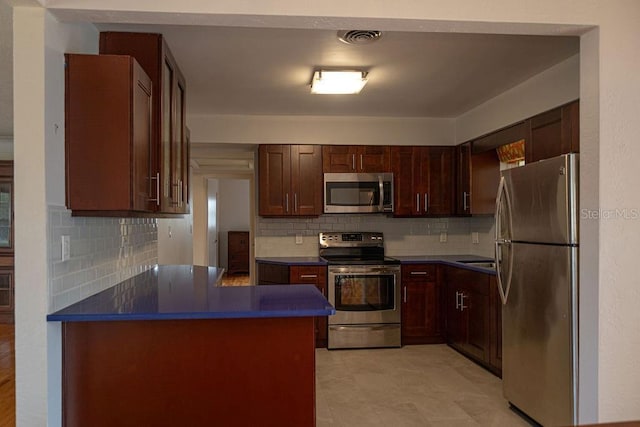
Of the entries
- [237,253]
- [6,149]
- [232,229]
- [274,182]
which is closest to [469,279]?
[274,182]

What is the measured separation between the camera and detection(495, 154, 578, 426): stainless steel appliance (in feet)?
7.99

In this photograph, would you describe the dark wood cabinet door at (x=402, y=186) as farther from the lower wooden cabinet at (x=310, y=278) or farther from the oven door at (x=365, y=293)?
the lower wooden cabinet at (x=310, y=278)

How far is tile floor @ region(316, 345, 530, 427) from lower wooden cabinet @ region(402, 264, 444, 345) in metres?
0.21

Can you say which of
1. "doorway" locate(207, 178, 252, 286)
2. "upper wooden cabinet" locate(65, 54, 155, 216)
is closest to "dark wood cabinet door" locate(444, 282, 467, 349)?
"upper wooden cabinet" locate(65, 54, 155, 216)

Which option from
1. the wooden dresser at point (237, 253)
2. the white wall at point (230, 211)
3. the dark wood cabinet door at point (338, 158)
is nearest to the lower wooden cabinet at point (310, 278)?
the dark wood cabinet door at point (338, 158)

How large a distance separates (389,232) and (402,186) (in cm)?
60

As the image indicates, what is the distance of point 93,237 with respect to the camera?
7.80 feet

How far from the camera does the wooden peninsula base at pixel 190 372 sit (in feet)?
6.57

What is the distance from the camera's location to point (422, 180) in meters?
4.91

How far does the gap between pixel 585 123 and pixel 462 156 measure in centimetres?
260

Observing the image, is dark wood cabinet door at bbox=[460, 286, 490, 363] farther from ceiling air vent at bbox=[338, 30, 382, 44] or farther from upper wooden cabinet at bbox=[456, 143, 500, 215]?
ceiling air vent at bbox=[338, 30, 382, 44]

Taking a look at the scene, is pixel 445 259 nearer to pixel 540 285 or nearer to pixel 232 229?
pixel 540 285

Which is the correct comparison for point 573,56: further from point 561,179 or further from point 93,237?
point 93,237

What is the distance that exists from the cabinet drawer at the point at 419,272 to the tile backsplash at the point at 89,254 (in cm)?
248
